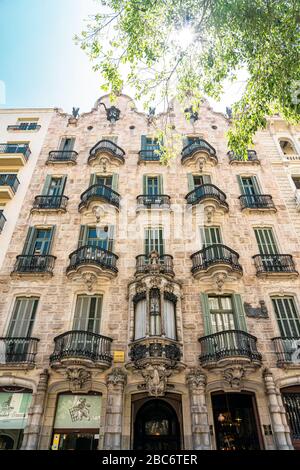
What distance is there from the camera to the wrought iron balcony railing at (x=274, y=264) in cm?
1393

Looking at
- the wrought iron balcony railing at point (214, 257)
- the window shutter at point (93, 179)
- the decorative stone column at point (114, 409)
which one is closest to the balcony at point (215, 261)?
the wrought iron balcony railing at point (214, 257)

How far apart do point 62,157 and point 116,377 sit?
48.0 feet

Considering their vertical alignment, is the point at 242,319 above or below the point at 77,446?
above

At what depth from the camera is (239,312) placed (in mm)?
12812

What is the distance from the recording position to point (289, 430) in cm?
1025

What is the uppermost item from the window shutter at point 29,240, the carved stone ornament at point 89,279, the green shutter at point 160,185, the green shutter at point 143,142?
the green shutter at point 143,142

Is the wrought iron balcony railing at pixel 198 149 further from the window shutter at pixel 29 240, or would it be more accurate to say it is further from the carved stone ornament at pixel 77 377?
the carved stone ornament at pixel 77 377

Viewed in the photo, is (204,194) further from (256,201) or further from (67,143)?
(67,143)

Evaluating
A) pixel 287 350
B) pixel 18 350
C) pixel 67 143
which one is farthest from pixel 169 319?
pixel 67 143

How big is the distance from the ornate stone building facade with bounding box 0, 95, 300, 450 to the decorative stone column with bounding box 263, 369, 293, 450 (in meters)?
0.04

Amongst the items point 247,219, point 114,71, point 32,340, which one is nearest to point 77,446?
point 32,340

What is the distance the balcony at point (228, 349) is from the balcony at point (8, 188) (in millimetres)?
13637

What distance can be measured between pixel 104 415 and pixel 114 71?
13648 millimetres

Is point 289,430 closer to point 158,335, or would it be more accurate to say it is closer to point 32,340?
point 158,335
